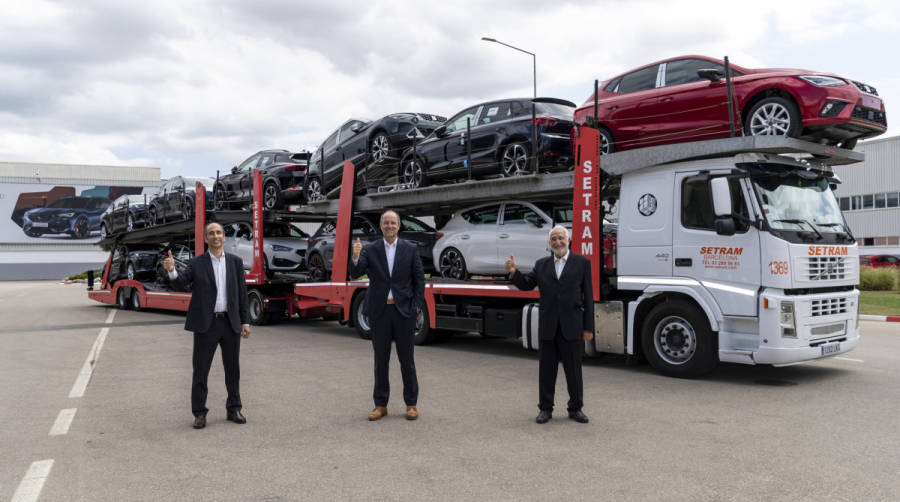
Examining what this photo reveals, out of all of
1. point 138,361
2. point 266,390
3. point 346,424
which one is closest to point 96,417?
point 266,390

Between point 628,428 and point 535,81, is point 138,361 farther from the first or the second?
point 535,81

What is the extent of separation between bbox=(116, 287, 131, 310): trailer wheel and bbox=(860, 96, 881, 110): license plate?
19388 mm

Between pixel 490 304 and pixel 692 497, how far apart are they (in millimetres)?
6219

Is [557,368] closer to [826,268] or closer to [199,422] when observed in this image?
[199,422]

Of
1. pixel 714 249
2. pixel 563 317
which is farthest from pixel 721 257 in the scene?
pixel 563 317

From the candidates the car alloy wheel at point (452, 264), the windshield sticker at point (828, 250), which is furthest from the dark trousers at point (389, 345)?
the car alloy wheel at point (452, 264)

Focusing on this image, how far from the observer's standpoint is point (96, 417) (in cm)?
638

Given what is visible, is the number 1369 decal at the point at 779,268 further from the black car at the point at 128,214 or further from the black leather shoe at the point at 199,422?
the black car at the point at 128,214

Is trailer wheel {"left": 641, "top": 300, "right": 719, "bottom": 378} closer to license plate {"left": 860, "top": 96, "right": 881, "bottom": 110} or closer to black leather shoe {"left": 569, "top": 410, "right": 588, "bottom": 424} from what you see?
black leather shoe {"left": 569, "top": 410, "right": 588, "bottom": 424}

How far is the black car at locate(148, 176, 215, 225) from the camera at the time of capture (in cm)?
1666

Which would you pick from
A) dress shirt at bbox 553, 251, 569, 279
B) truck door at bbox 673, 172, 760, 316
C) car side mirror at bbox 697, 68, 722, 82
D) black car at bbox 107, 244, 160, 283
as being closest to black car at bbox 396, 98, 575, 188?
truck door at bbox 673, 172, 760, 316

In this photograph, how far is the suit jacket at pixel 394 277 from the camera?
19.9 ft

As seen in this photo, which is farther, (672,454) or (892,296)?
(892,296)

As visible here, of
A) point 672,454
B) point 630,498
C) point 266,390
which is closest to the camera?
point 630,498
